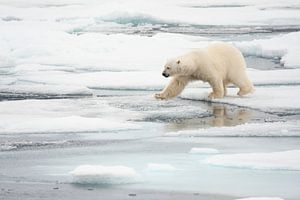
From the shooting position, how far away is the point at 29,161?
18.8ft

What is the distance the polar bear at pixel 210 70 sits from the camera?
9305 millimetres

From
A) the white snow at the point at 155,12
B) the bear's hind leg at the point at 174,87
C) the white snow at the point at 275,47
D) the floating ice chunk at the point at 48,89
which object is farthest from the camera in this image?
the white snow at the point at 155,12

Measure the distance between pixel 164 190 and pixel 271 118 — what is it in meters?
3.33

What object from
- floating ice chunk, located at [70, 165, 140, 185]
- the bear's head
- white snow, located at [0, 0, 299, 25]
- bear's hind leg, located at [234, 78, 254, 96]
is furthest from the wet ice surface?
white snow, located at [0, 0, 299, 25]

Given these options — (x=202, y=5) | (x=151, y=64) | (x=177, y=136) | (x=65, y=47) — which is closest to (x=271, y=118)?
(x=177, y=136)

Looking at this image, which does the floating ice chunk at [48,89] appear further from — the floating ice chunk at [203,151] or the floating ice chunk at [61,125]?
the floating ice chunk at [203,151]

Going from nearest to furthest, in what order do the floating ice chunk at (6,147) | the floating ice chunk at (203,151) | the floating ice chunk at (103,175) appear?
the floating ice chunk at (103,175)
the floating ice chunk at (203,151)
the floating ice chunk at (6,147)

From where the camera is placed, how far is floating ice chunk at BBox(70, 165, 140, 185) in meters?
4.91

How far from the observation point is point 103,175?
490cm

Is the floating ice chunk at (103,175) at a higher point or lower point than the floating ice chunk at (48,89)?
higher

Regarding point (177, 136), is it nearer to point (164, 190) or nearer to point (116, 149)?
point (116, 149)

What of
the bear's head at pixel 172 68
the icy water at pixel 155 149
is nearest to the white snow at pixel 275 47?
the bear's head at pixel 172 68

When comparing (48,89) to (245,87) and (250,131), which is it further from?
(250,131)

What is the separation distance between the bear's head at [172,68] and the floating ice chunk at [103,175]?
434 centimetres
